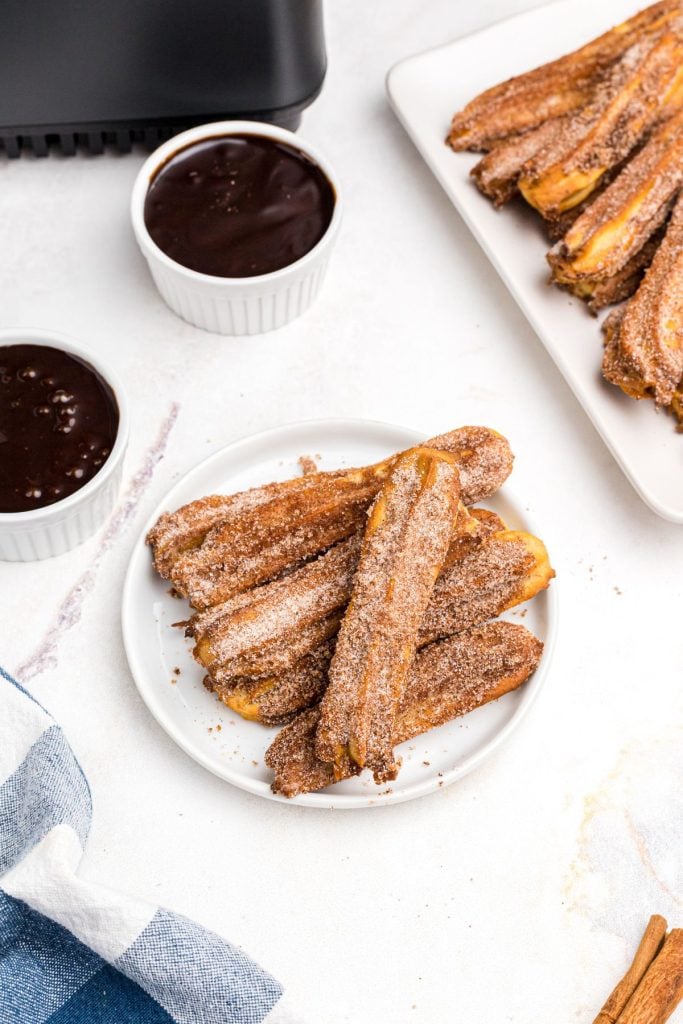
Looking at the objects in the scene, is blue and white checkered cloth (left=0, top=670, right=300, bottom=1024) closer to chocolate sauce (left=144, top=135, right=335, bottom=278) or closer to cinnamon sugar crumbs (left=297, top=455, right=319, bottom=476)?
cinnamon sugar crumbs (left=297, top=455, right=319, bottom=476)

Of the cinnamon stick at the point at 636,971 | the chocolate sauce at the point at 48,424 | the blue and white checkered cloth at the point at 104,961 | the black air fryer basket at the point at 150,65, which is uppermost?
the black air fryer basket at the point at 150,65

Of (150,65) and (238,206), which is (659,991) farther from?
(150,65)

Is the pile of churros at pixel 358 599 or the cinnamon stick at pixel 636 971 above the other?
the pile of churros at pixel 358 599

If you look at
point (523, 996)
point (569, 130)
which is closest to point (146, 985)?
point (523, 996)

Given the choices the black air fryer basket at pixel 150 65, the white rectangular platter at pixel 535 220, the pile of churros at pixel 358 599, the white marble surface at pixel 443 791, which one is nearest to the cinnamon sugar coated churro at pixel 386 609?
the pile of churros at pixel 358 599

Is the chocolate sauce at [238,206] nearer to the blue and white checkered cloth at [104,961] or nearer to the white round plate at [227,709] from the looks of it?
the white round plate at [227,709]

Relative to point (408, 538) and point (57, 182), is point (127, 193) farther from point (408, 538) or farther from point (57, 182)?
point (408, 538)
